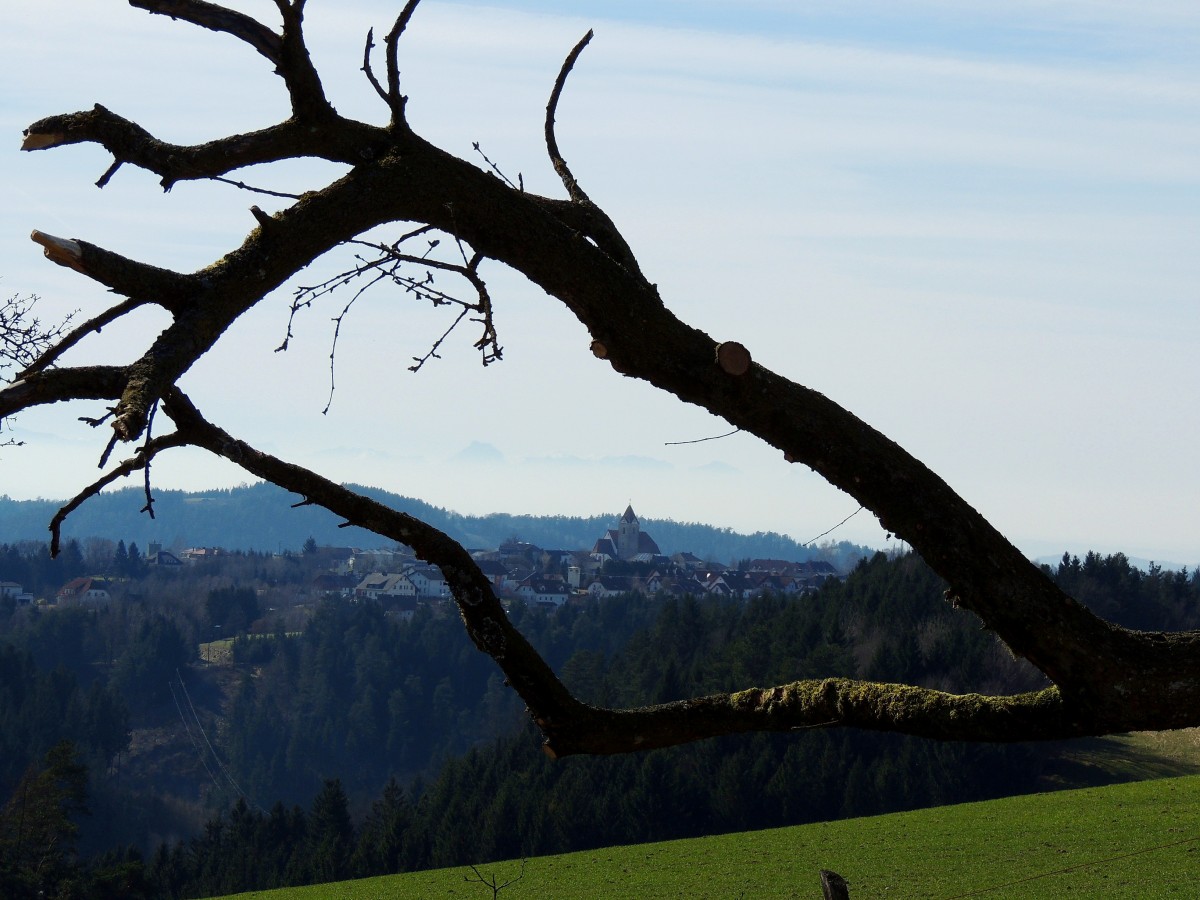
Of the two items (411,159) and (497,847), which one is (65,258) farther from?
(497,847)

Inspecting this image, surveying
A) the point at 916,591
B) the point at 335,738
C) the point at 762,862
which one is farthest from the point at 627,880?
the point at 335,738

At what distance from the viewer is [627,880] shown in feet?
70.1

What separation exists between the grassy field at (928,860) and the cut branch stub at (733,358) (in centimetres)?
1427

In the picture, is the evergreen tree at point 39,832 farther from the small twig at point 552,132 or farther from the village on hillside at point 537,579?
the village on hillside at point 537,579

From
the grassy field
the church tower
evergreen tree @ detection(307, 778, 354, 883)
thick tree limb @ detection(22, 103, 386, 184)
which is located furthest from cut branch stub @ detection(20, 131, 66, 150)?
the church tower

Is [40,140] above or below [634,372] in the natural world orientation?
above

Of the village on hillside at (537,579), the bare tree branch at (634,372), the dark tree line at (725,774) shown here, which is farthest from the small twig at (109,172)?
the village on hillside at (537,579)

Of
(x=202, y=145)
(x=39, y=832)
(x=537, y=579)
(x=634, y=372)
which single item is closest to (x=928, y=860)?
(x=634, y=372)

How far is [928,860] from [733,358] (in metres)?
18.9

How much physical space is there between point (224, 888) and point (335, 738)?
4872cm

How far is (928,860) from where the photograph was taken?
19.9 meters

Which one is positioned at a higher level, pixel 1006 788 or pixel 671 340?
pixel 671 340

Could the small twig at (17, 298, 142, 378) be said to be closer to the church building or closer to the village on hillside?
the village on hillside

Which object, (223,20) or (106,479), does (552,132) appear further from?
(106,479)
